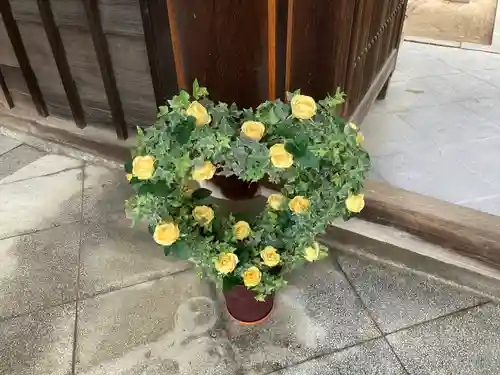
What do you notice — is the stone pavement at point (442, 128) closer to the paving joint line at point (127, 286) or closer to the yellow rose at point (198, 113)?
the paving joint line at point (127, 286)

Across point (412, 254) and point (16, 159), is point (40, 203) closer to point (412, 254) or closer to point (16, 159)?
point (16, 159)

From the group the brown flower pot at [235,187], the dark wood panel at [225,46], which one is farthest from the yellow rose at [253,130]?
the brown flower pot at [235,187]

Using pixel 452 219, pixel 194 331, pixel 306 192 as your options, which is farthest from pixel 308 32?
pixel 194 331

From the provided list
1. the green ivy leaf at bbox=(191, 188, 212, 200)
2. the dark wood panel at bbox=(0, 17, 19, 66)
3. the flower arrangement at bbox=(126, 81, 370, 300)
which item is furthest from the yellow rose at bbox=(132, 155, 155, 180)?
the dark wood panel at bbox=(0, 17, 19, 66)

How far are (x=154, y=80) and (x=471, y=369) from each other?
4.72 feet

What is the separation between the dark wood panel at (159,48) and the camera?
152cm

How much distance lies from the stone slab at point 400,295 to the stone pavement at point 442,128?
564 millimetres

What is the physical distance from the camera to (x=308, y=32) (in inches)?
54.1

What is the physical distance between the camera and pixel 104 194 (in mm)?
1968

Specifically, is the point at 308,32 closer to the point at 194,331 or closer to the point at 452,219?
the point at 452,219

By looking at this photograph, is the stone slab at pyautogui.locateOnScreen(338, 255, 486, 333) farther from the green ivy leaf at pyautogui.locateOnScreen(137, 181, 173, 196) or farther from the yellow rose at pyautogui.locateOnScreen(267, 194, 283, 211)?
the green ivy leaf at pyautogui.locateOnScreen(137, 181, 173, 196)

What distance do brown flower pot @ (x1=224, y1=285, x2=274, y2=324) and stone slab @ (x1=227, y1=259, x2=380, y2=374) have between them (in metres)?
0.03

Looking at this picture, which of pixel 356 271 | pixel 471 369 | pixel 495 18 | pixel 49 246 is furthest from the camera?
pixel 495 18

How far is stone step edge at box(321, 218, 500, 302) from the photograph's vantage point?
4.84ft
